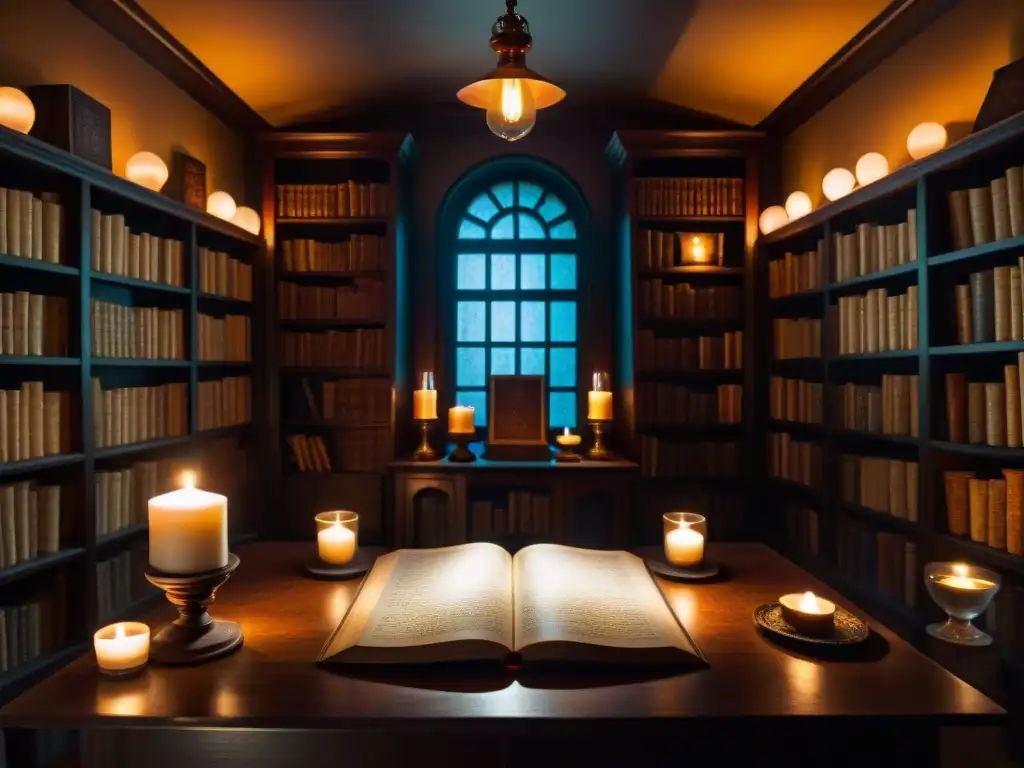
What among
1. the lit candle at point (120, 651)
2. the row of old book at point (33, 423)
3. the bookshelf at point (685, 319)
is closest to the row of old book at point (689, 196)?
the bookshelf at point (685, 319)

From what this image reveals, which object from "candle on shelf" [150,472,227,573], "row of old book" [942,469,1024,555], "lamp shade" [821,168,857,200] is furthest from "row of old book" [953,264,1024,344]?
"candle on shelf" [150,472,227,573]

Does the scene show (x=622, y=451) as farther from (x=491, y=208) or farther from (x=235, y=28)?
(x=235, y=28)

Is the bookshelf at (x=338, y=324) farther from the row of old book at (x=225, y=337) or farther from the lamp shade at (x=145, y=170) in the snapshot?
the lamp shade at (x=145, y=170)

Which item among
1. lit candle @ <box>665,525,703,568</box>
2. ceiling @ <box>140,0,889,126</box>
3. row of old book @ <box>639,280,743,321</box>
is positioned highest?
ceiling @ <box>140,0,889,126</box>

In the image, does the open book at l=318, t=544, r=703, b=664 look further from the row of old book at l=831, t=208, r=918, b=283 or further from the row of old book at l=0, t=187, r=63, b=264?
the row of old book at l=831, t=208, r=918, b=283

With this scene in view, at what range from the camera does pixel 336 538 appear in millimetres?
1609

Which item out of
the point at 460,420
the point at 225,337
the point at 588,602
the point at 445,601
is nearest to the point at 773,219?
the point at 460,420

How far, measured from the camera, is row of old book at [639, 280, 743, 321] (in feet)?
12.4

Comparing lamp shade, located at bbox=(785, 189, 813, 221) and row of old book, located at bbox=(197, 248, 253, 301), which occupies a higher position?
lamp shade, located at bbox=(785, 189, 813, 221)

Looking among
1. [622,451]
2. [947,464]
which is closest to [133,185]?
[622,451]

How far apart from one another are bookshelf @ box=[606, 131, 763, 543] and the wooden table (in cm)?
265

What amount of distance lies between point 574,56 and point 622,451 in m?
2.00

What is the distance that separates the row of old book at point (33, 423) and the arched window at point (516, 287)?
2.25 metres

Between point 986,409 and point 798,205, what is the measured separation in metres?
1.53
